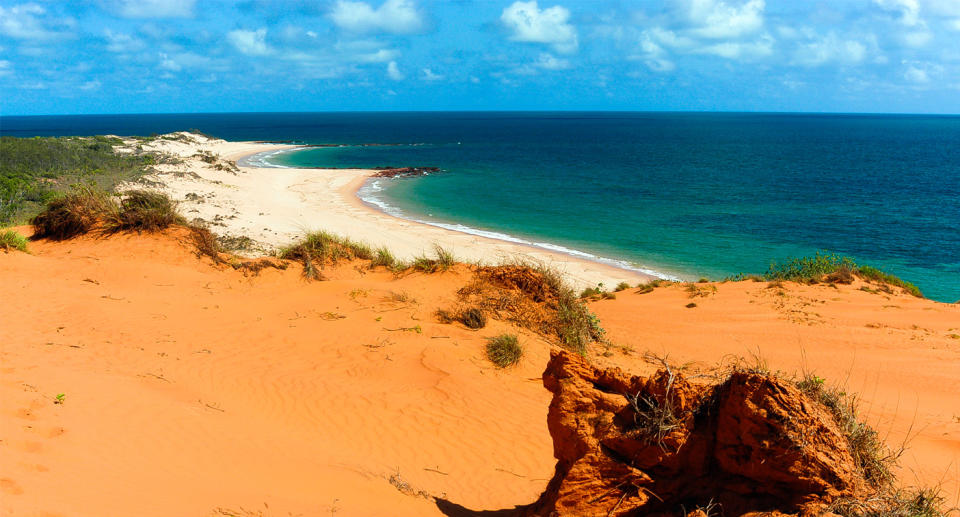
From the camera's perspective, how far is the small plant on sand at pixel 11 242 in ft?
44.3

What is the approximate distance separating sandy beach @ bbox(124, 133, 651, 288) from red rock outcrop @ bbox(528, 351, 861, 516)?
9.89 m

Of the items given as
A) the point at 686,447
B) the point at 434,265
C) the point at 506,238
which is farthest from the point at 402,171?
the point at 686,447

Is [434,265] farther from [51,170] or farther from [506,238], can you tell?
[51,170]

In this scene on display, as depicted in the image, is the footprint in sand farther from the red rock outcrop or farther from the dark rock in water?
the dark rock in water

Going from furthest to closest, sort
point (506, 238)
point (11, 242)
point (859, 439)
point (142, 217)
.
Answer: point (506, 238), point (142, 217), point (11, 242), point (859, 439)

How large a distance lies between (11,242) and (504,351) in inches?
510

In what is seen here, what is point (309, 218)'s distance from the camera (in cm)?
2991

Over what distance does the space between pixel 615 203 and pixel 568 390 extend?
3570 cm

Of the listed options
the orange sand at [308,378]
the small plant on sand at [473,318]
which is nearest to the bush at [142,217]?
the orange sand at [308,378]

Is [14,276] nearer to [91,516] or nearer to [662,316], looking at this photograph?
[91,516]

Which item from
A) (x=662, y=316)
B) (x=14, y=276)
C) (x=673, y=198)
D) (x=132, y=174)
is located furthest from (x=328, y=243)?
(x=673, y=198)

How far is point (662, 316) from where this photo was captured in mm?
14844

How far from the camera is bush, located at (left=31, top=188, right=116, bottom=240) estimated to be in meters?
15.6

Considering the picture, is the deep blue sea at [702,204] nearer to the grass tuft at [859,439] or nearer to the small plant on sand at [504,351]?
the small plant on sand at [504,351]
